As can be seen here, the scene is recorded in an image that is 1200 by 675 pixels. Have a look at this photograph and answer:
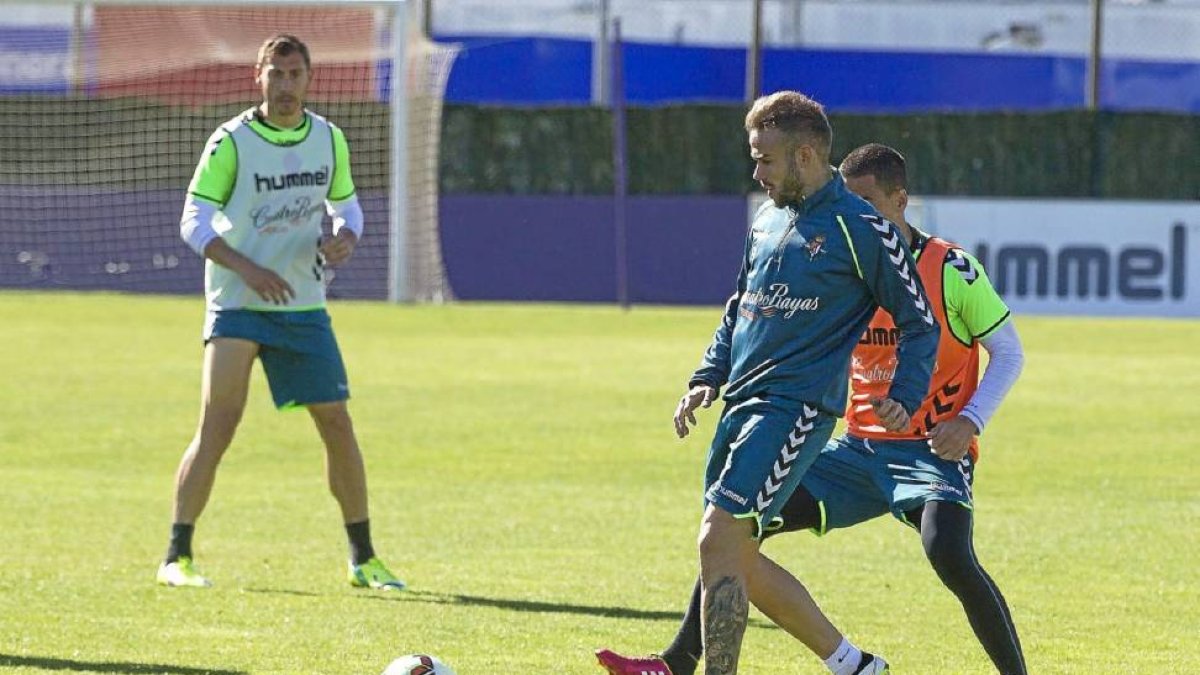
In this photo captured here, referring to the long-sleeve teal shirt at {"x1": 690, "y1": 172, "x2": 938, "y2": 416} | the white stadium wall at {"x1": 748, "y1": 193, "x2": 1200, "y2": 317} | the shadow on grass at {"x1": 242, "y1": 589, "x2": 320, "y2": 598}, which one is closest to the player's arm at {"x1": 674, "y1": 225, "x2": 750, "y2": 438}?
the long-sleeve teal shirt at {"x1": 690, "y1": 172, "x2": 938, "y2": 416}

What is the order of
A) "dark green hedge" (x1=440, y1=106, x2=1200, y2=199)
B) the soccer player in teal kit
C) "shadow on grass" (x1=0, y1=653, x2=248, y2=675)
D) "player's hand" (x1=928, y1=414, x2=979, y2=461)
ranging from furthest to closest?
"dark green hedge" (x1=440, y1=106, x2=1200, y2=199), "shadow on grass" (x1=0, y1=653, x2=248, y2=675), "player's hand" (x1=928, y1=414, x2=979, y2=461), the soccer player in teal kit

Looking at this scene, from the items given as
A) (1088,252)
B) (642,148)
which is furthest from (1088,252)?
(642,148)

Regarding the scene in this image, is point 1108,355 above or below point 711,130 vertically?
below

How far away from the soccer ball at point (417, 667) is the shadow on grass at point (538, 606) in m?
1.82

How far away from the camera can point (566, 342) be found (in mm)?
22938

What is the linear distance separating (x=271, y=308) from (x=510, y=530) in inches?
85.2

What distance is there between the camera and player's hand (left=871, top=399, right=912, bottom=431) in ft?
19.2

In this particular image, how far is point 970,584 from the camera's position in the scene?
21.0 feet

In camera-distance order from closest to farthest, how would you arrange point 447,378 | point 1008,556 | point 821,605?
point 821,605 → point 1008,556 → point 447,378

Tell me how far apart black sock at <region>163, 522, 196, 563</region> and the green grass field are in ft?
0.64

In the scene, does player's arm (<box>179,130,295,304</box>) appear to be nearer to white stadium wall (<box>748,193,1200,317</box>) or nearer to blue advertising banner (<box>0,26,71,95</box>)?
white stadium wall (<box>748,193,1200,317</box>)

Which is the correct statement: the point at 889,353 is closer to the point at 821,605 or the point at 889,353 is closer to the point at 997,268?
the point at 821,605

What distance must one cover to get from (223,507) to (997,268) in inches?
692

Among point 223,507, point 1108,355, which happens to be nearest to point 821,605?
point 223,507
